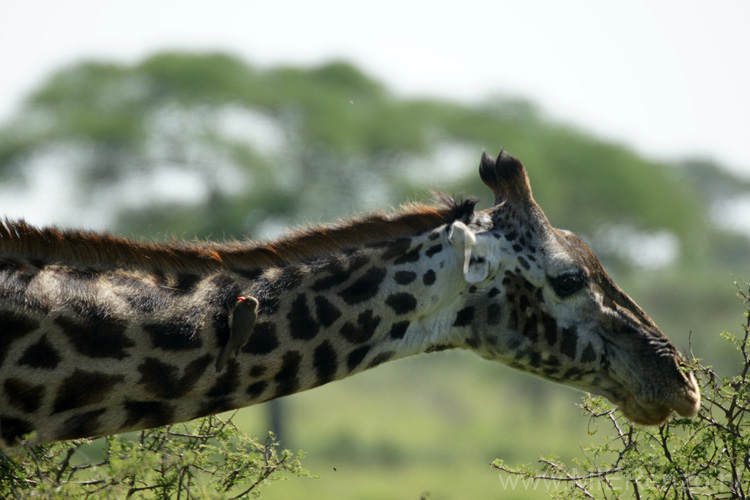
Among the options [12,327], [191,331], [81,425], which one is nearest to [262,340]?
[191,331]

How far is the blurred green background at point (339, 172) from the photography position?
3475cm

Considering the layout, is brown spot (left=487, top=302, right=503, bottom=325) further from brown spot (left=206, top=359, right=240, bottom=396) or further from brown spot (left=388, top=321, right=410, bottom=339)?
brown spot (left=206, top=359, right=240, bottom=396)

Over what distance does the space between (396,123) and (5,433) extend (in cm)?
3465

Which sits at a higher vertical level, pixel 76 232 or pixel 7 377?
pixel 76 232

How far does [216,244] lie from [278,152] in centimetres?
3354

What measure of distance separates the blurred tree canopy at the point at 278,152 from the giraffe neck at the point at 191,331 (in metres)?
28.0

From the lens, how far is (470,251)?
5.37 metres

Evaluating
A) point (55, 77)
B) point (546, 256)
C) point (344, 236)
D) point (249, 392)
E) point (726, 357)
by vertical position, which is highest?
point (726, 357)

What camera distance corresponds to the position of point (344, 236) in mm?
5406

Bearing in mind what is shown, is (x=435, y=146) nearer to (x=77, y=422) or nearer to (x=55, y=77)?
(x=55, y=77)

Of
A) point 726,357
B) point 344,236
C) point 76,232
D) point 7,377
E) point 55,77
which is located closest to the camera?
point 7,377

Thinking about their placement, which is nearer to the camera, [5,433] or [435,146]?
[5,433]

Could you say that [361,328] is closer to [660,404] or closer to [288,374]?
[288,374]

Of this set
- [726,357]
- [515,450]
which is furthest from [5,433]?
[726,357]
